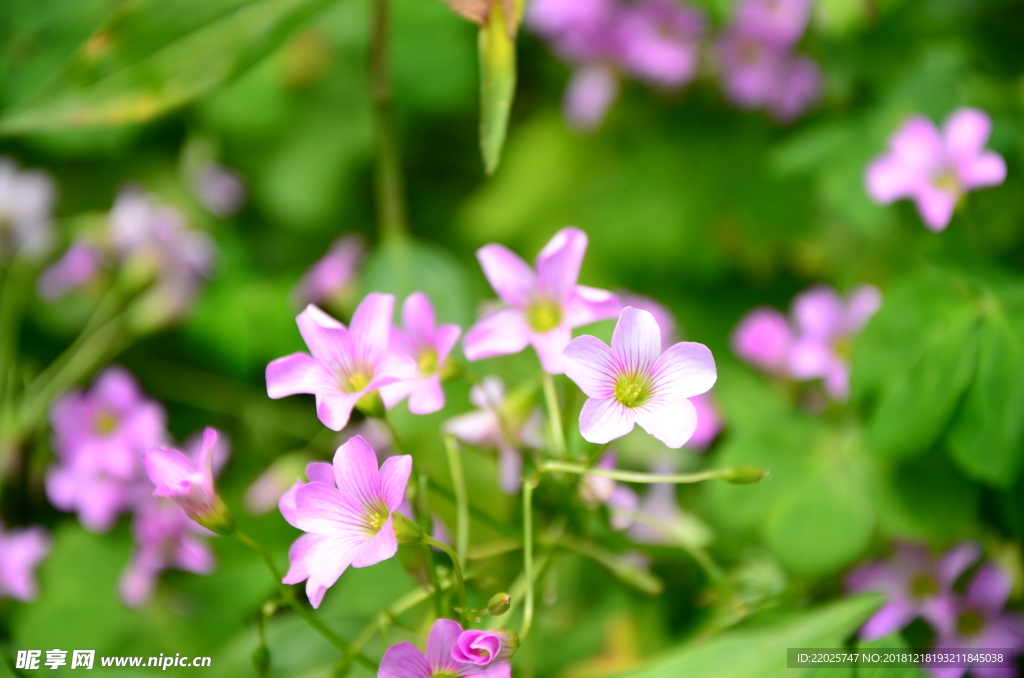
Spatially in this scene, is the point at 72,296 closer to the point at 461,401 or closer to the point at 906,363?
the point at 461,401

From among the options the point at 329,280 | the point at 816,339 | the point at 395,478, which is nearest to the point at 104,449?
the point at 329,280

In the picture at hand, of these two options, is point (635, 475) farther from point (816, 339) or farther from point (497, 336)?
point (816, 339)

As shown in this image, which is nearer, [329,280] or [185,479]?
[185,479]

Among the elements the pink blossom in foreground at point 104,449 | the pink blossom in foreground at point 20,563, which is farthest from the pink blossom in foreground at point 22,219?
the pink blossom in foreground at point 20,563

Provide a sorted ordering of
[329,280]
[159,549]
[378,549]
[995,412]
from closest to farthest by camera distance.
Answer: [378,549], [995,412], [159,549], [329,280]

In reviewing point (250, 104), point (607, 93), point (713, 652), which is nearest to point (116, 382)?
point (250, 104)

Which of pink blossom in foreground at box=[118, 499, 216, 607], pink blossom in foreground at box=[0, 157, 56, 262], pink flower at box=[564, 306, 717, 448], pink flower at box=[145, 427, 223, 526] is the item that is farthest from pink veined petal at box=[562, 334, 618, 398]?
A: pink blossom in foreground at box=[0, 157, 56, 262]

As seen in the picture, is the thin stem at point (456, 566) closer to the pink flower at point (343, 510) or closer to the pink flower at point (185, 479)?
the pink flower at point (343, 510)
